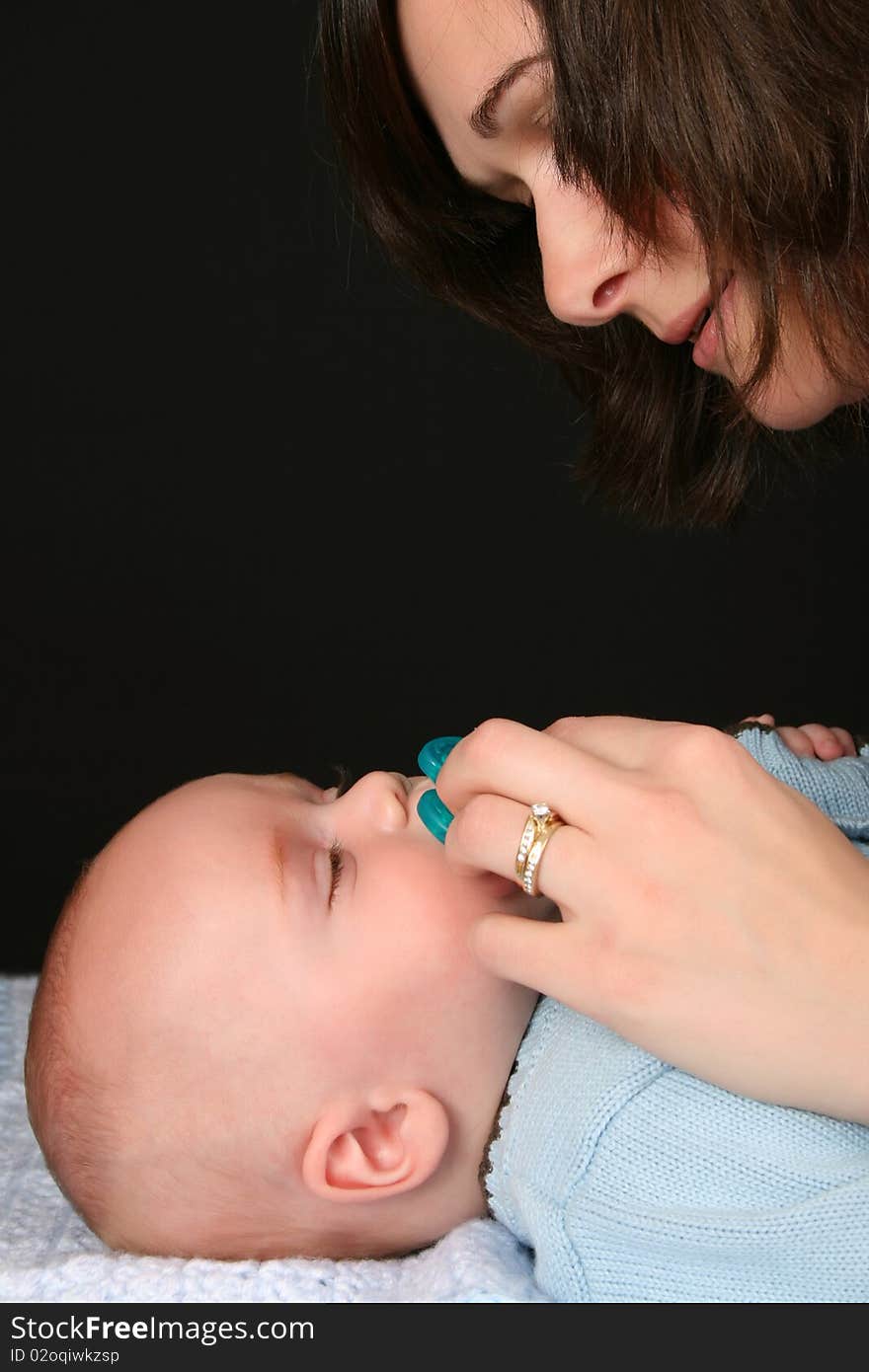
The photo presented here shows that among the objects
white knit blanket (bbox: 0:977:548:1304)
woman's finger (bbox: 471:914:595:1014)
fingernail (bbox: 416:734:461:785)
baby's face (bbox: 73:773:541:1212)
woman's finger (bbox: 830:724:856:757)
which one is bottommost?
white knit blanket (bbox: 0:977:548:1304)

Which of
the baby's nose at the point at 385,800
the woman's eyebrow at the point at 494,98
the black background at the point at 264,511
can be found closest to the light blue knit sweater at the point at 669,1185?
the baby's nose at the point at 385,800

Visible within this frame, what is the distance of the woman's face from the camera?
1349 millimetres

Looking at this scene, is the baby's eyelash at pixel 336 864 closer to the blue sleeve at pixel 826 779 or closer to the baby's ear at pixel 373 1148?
the baby's ear at pixel 373 1148

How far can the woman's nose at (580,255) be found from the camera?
140 centimetres

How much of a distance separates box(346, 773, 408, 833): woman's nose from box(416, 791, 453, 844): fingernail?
0.10 meters

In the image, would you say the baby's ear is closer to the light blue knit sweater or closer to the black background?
the light blue knit sweater

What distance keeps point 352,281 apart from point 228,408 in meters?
0.33

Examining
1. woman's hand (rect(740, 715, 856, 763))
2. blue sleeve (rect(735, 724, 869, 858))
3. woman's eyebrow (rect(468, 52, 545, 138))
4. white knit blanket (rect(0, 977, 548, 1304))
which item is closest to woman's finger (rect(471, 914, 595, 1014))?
white knit blanket (rect(0, 977, 548, 1304))

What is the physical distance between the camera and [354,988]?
1408mm

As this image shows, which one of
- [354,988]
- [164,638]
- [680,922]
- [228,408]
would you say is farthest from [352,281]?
[680,922]

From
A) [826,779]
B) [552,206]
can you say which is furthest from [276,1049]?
[552,206]

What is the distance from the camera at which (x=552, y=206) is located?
4.66ft

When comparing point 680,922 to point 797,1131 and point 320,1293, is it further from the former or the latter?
point 320,1293
